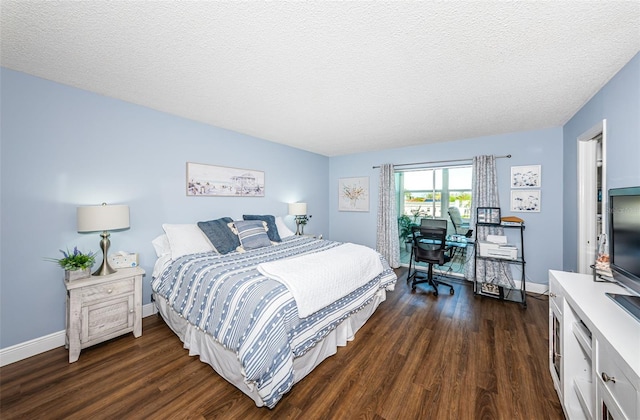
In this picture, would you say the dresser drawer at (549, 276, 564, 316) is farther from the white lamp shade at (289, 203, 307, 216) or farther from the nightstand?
the nightstand

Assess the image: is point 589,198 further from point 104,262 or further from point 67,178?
point 67,178

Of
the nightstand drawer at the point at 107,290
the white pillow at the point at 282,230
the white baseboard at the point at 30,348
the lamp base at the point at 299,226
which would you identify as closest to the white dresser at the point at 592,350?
the white pillow at the point at 282,230

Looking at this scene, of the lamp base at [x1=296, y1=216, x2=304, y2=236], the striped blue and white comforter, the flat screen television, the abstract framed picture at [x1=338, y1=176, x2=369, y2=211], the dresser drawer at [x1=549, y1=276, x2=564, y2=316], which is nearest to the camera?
the flat screen television

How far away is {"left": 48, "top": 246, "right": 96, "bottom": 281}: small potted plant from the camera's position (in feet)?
6.79

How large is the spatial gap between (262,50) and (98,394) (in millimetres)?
2706

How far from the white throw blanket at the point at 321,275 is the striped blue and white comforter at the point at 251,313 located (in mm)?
68

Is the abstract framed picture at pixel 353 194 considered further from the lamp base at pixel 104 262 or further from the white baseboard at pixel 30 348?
the white baseboard at pixel 30 348

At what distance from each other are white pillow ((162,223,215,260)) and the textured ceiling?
1429 millimetres

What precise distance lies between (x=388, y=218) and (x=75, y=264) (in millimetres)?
4427

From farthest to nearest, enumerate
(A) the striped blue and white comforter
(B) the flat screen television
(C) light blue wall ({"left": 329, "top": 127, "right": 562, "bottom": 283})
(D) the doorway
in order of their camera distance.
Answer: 1. (C) light blue wall ({"left": 329, "top": 127, "right": 562, "bottom": 283})
2. (D) the doorway
3. (A) the striped blue and white comforter
4. (B) the flat screen television

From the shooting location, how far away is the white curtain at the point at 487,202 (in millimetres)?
3658

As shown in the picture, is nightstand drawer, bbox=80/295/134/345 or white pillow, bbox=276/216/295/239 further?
white pillow, bbox=276/216/295/239

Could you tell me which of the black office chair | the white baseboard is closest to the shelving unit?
the black office chair

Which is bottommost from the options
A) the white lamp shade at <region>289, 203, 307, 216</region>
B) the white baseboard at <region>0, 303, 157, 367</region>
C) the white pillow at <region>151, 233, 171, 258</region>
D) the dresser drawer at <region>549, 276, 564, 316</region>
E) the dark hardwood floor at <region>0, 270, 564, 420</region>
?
the dark hardwood floor at <region>0, 270, 564, 420</region>
